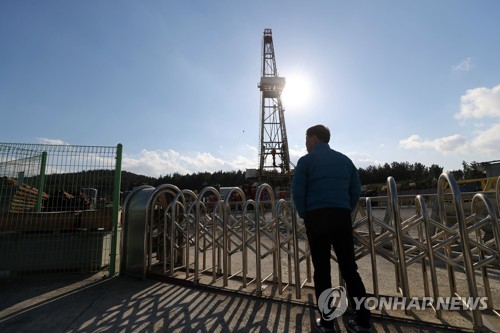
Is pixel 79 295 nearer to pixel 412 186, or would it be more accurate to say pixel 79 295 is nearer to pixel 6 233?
pixel 6 233

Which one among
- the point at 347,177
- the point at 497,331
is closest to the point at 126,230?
the point at 347,177

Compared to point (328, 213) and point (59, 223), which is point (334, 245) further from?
point (59, 223)

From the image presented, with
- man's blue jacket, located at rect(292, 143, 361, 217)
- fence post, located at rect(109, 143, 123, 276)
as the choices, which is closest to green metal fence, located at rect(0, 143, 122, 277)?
fence post, located at rect(109, 143, 123, 276)

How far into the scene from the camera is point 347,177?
2666mm

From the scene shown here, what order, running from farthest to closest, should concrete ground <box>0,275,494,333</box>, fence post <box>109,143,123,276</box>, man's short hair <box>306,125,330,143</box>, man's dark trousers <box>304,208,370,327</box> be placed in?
fence post <box>109,143,123,276</box>
man's short hair <box>306,125,330,143</box>
concrete ground <box>0,275,494,333</box>
man's dark trousers <box>304,208,370,327</box>

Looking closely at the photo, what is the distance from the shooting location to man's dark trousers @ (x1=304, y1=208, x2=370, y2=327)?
2.48 meters

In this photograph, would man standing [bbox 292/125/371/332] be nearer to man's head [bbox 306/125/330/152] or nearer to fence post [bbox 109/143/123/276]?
man's head [bbox 306/125/330/152]

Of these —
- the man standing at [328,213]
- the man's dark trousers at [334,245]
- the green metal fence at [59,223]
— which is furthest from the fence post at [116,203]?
the man's dark trousers at [334,245]

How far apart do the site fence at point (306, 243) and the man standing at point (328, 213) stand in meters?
0.61

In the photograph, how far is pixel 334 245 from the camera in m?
2.53

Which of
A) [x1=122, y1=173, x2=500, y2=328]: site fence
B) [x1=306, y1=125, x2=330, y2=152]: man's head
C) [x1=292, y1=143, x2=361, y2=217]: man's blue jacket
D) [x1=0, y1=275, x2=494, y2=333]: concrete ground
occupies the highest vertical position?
[x1=306, y1=125, x2=330, y2=152]: man's head

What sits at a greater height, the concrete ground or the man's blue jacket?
the man's blue jacket

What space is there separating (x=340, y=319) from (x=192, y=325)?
1.50m

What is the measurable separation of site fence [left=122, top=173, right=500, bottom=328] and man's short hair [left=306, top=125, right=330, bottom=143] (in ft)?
3.06
